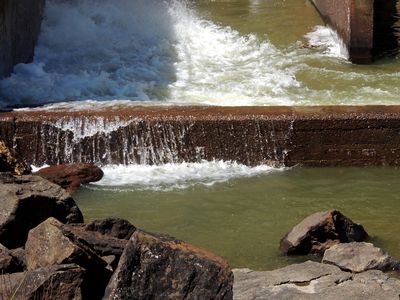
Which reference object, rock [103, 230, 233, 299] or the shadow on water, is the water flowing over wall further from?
rock [103, 230, 233, 299]

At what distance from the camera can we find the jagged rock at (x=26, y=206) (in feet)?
19.2

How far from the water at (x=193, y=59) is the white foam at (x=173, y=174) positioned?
1.46 metres

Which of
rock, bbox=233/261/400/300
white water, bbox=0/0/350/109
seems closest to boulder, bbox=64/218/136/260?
rock, bbox=233/261/400/300

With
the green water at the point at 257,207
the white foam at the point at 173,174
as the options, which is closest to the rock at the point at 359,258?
the green water at the point at 257,207

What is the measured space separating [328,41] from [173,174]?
576 cm

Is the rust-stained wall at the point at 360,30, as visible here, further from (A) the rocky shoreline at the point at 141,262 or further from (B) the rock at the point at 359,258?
(B) the rock at the point at 359,258

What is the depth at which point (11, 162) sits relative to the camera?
7.99 metres

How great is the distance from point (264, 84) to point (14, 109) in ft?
11.4

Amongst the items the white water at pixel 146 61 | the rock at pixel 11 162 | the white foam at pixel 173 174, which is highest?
the white water at pixel 146 61

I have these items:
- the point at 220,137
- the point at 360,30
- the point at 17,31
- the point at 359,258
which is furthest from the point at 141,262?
the point at 360,30

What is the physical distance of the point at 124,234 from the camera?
577 cm

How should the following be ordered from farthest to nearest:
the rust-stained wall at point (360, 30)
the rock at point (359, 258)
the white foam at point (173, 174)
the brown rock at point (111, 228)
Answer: the rust-stained wall at point (360, 30)
the white foam at point (173, 174)
the rock at point (359, 258)
the brown rock at point (111, 228)

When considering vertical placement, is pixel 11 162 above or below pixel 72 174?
above

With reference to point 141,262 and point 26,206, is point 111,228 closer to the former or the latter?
point 26,206
